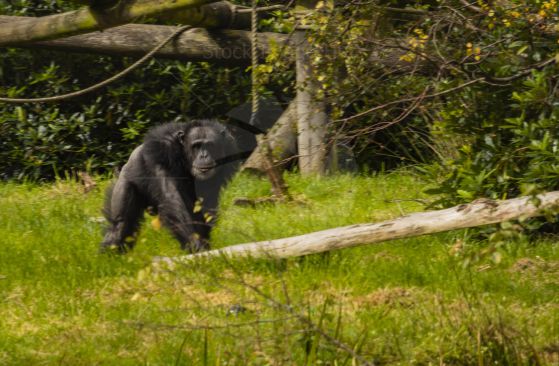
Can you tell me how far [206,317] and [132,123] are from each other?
4.82 meters

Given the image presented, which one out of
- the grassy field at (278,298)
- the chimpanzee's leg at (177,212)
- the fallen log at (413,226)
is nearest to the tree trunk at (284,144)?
the grassy field at (278,298)

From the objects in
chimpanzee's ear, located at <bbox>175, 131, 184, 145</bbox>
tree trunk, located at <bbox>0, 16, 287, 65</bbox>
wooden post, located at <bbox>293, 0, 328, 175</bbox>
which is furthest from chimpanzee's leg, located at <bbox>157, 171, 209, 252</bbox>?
tree trunk, located at <bbox>0, 16, 287, 65</bbox>

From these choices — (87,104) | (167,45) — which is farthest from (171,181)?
(87,104)

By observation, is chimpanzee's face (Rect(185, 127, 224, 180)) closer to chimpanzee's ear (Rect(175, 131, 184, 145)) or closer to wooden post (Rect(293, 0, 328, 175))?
chimpanzee's ear (Rect(175, 131, 184, 145))

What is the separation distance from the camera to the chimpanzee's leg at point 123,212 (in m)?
6.77

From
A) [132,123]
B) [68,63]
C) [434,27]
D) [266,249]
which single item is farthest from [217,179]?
[68,63]

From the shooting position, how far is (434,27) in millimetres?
6141

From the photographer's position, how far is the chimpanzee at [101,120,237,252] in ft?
21.9

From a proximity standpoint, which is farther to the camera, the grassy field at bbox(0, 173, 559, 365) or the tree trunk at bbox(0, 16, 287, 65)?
the tree trunk at bbox(0, 16, 287, 65)

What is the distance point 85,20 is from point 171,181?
145 cm

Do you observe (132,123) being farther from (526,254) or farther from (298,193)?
(526,254)

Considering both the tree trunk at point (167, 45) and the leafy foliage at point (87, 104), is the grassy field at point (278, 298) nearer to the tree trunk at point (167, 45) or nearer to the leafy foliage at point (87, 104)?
the tree trunk at point (167, 45)

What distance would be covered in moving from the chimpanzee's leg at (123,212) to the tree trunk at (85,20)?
117 cm

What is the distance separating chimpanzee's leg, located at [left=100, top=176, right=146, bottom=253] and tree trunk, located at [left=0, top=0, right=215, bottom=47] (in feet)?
3.85
